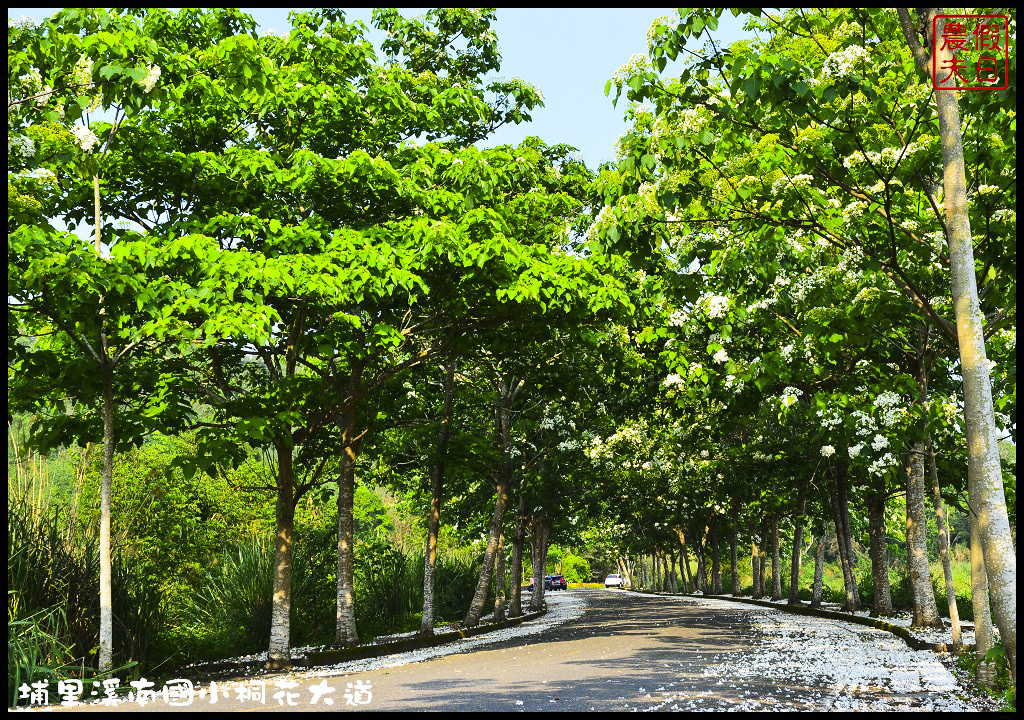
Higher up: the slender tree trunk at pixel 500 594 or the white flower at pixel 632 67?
the white flower at pixel 632 67

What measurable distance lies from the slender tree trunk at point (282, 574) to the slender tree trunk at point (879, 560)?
15.2m

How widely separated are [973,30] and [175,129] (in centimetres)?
1098

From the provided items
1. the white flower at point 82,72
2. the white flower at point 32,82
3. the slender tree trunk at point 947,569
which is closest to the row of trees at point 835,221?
the slender tree trunk at point 947,569

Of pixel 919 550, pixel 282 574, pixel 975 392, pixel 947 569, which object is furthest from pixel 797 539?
pixel 975 392

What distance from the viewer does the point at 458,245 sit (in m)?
12.6

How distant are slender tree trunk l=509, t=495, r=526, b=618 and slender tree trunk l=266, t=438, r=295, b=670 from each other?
14.1 metres

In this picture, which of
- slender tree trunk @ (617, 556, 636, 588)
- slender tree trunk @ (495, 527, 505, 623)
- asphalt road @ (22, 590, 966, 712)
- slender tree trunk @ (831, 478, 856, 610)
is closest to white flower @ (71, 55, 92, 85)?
asphalt road @ (22, 590, 966, 712)

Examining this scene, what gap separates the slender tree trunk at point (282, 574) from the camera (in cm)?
1392

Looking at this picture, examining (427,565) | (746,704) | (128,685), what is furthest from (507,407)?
(746,704)

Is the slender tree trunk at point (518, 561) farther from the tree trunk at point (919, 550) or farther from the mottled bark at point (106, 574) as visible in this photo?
the mottled bark at point (106, 574)

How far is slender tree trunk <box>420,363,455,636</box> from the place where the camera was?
62.3ft

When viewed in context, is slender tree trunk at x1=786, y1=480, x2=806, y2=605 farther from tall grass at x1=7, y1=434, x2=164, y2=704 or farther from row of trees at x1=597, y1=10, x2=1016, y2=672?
tall grass at x1=7, y1=434, x2=164, y2=704

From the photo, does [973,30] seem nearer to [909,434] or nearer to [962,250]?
[962,250]

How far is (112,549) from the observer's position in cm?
1318
